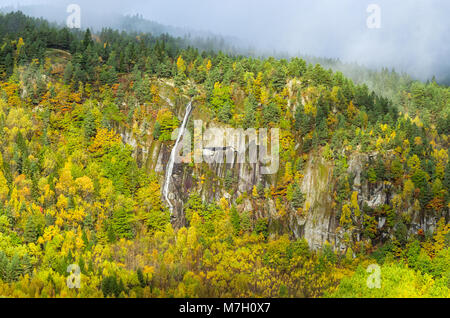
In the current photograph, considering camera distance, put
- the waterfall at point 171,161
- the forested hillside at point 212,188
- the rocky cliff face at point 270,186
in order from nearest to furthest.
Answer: the forested hillside at point 212,188, the rocky cliff face at point 270,186, the waterfall at point 171,161

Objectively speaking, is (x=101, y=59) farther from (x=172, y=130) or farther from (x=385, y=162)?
(x=385, y=162)

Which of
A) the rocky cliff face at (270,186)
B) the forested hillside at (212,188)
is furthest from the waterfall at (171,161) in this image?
the forested hillside at (212,188)

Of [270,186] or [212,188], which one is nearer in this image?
[212,188]

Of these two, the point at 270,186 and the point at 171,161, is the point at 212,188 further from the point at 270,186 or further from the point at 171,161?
the point at 270,186

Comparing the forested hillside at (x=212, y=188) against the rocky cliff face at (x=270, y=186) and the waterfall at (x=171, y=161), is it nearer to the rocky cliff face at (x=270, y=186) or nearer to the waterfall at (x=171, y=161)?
the rocky cliff face at (x=270, y=186)

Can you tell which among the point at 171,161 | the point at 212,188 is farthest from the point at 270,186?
the point at 171,161

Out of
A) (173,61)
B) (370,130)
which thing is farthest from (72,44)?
(370,130)

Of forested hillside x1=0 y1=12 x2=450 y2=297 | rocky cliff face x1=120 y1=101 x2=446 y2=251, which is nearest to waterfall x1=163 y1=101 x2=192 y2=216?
rocky cliff face x1=120 y1=101 x2=446 y2=251
